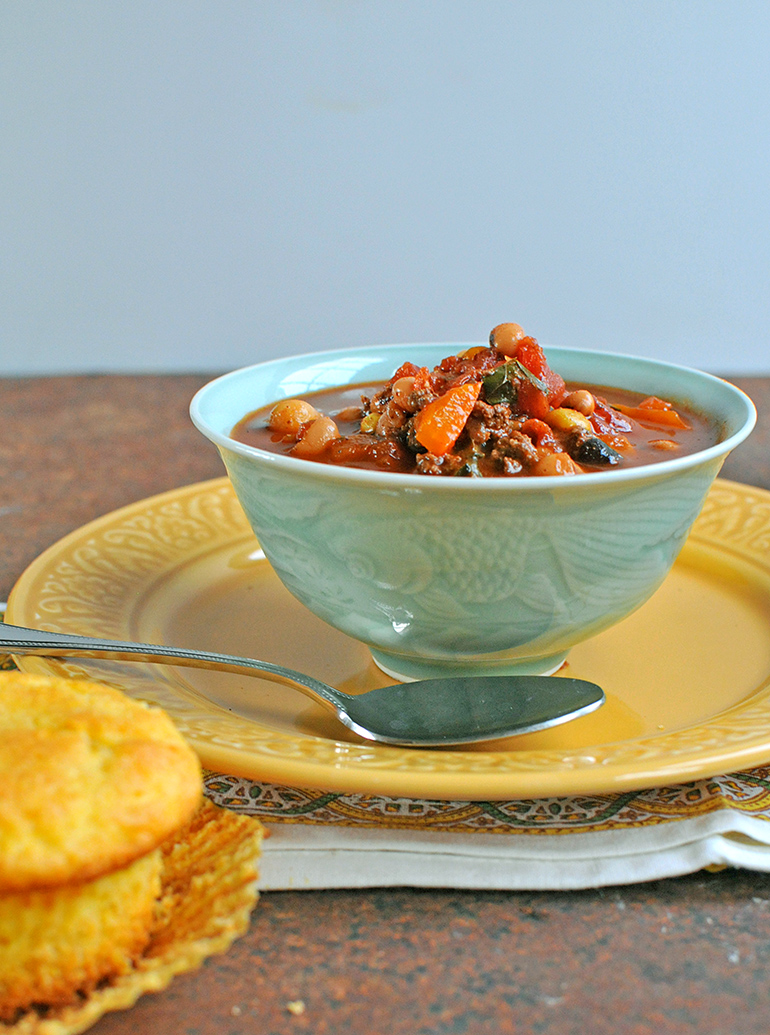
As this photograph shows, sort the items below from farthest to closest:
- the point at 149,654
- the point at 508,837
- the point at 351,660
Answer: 1. the point at 351,660
2. the point at 149,654
3. the point at 508,837

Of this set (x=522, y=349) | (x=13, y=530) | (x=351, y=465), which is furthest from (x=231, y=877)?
(x=13, y=530)

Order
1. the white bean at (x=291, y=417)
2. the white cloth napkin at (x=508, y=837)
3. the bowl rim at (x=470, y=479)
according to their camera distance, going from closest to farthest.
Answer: the white cloth napkin at (x=508, y=837)
the bowl rim at (x=470, y=479)
the white bean at (x=291, y=417)

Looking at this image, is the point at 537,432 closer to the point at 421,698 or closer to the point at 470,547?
the point at 470,547

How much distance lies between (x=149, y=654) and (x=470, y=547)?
0.55 metres

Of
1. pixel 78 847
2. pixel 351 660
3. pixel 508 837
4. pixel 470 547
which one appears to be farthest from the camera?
pixel 351 660

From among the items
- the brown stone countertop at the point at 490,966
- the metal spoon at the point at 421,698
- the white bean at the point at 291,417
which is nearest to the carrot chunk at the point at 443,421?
the white bean at the point at 291,417

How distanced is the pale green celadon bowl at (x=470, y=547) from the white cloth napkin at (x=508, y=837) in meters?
0.31

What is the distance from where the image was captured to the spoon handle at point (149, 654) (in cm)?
156

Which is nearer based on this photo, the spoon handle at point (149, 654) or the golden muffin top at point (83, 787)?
the golden muffin top at point (83, 787)

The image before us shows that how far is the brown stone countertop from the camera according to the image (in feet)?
3.45

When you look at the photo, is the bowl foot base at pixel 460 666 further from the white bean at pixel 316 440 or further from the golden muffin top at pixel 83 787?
the golden muffin top at pixel 83 787

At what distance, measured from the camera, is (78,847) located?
3.24 ft

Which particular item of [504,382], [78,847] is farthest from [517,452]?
[78,847]

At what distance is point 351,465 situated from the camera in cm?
171
